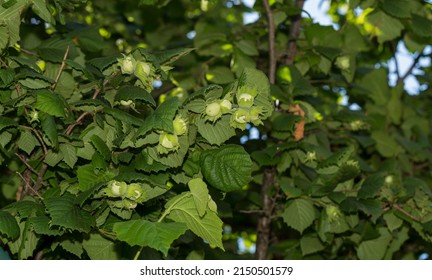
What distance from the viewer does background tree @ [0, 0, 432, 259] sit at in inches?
83.4

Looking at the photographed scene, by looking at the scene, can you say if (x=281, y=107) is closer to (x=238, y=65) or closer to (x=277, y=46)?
(x=238, y=65)

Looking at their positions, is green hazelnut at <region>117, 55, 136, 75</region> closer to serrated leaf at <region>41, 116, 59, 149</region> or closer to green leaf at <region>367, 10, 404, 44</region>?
serrated leaf at <region>41, 116, 59, 149</region>

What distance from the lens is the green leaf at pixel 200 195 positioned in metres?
2.03

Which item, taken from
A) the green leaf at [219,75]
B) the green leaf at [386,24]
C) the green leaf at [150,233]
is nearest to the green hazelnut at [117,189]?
the green leaf at [150,233]

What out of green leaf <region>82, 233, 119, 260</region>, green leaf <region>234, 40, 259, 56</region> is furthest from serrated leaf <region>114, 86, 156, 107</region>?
green leaf <region>234, 40, 259, 56</region>

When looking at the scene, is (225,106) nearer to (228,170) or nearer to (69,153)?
(228,170)

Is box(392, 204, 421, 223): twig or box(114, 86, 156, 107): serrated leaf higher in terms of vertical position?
box(114, 86, 156, 107): serrated leaf

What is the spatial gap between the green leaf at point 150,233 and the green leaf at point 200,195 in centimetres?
9

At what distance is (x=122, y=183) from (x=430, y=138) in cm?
290

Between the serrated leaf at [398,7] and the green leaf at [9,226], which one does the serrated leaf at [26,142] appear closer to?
the green leaf at [9,226]

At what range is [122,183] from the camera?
6.78 feet

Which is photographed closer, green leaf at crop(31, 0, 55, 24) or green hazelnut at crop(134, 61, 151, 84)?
green hazelnut at crop(134, 61, 151, 84)

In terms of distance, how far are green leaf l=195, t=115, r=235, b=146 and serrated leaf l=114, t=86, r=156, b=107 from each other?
0.14 metres

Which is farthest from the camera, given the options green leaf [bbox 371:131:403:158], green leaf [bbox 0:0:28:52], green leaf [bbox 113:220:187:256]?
green leaf [bbox 371:131:403:158]
